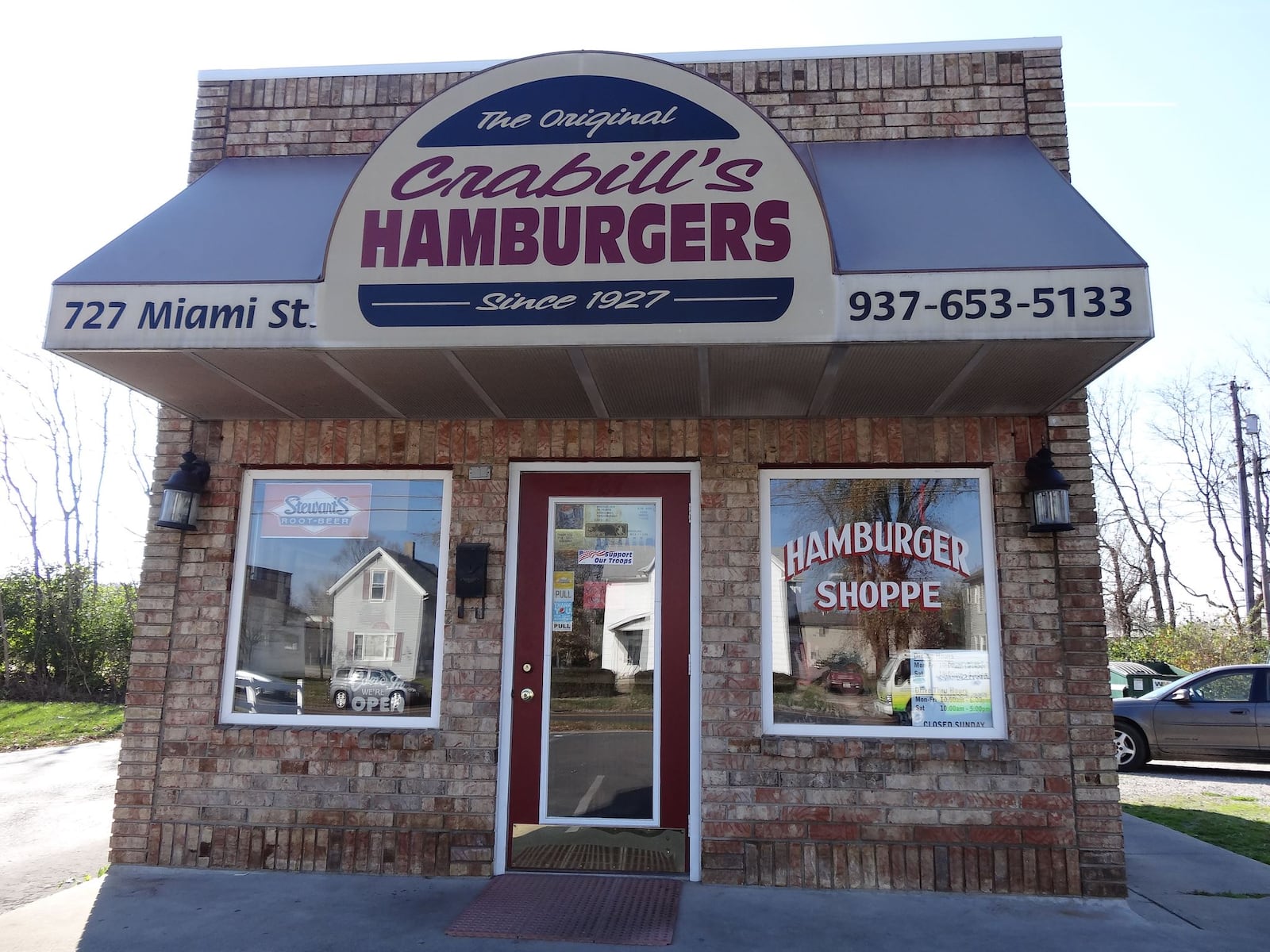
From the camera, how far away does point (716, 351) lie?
4.21 meters

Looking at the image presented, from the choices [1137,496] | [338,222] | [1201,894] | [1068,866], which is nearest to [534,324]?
[338,222]

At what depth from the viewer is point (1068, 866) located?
4758 millimetres

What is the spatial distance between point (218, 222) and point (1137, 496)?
31622mm

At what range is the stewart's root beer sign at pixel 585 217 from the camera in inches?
164

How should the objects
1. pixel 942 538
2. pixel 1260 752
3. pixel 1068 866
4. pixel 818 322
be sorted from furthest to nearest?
pixel 1260 752
pixel 942 538
pixel 1068 866
pixel 818 322

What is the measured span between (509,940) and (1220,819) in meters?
6.44

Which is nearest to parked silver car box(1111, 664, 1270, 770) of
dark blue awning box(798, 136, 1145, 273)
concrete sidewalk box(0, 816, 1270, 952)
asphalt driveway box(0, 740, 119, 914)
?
concrete sidewalk box(0, 816, 1270, 952)

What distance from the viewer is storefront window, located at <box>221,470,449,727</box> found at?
17.5ft

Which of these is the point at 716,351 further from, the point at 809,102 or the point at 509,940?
the point at 509,940

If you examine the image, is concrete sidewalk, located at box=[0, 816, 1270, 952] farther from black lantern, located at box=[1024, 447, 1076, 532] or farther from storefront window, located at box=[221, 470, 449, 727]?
black lantern, located at box=[1024, 447, 1076, 532]

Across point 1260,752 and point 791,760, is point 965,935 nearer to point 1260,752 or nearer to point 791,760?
point 791,760

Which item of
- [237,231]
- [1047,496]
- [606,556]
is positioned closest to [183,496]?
[237,231]

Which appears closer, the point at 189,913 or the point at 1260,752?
the point at 189,913

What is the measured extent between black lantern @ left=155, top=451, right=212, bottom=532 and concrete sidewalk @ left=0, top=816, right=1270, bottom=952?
6.71ft
